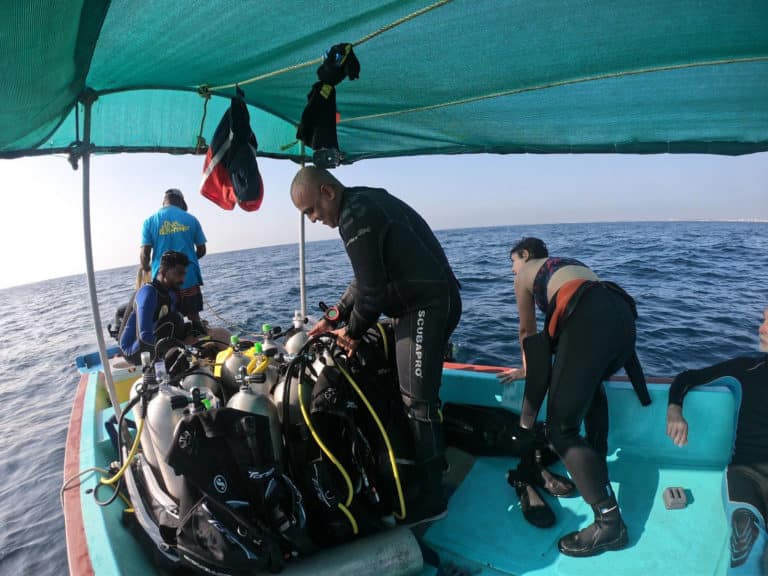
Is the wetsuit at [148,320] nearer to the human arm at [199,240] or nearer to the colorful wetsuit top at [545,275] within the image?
the human arm at [199,240]

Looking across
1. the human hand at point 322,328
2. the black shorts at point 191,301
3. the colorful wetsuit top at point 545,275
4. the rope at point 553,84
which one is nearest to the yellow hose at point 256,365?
the human hand at point 322,328

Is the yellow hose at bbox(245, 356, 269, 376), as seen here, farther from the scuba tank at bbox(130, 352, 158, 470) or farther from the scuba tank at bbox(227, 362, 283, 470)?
the scuba tank at bbox(130, 352, 158, 470)

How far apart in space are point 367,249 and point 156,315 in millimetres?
2675

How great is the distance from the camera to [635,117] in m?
3.01

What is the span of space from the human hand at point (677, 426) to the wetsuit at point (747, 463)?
0.05 m

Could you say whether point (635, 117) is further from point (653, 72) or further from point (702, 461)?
point (702, 461)

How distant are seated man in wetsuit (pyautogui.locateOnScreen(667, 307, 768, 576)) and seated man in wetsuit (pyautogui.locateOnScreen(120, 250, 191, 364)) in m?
3.89

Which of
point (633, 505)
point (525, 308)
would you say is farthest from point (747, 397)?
point (525, 308)

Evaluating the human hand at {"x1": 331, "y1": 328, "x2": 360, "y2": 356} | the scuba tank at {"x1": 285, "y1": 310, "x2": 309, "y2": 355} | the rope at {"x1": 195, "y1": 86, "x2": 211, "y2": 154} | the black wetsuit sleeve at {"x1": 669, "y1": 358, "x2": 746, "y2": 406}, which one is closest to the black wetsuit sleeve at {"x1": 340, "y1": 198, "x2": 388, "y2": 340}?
the human hand at {"x1": 331, "y1": 328, "x2": 360, "y2": 356}

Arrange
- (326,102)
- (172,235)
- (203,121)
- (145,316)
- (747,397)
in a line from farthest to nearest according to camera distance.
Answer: (172,235) < (145,316) < (203,121) < (326,102) < (747,397)

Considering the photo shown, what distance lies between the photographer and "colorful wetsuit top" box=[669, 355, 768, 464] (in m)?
2.21

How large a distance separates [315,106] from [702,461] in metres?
3.38

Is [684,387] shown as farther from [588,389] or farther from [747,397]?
[588,389]

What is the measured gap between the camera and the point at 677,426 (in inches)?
94.7
